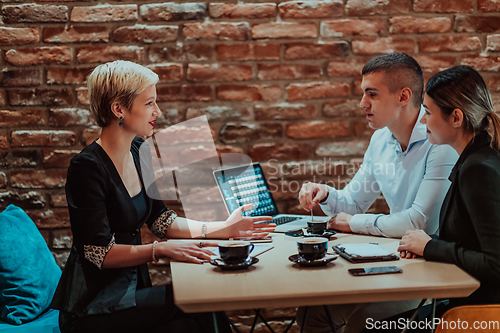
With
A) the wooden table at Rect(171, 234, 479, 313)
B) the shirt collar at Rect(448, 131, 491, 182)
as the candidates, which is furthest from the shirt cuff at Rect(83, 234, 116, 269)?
the shirt collar at Rect(448, 131, 491, 182)

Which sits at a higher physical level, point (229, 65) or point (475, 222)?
point (229, 65)

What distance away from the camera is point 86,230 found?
144 cm

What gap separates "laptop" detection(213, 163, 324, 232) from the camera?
6.23 ft

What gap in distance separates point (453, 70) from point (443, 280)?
2.29 ft

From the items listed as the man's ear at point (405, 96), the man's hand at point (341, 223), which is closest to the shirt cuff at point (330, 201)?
the man's hand at point (341, 223)

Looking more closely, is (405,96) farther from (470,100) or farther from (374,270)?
(374,270)

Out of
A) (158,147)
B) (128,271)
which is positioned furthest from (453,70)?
(158,147)

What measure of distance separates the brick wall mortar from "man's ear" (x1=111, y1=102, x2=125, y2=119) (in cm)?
66

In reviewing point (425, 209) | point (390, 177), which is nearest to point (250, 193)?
point (390, 177)

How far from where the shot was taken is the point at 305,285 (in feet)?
3.67

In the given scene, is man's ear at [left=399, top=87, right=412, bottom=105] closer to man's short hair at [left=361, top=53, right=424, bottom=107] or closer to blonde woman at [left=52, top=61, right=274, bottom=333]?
man's short hair at [left=361, top=53, right=424, bottom=107]

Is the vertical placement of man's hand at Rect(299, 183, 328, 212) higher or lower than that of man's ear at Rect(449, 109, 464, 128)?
lower

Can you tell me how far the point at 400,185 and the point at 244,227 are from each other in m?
0.72

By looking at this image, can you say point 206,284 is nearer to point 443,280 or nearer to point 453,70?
point 443,280
